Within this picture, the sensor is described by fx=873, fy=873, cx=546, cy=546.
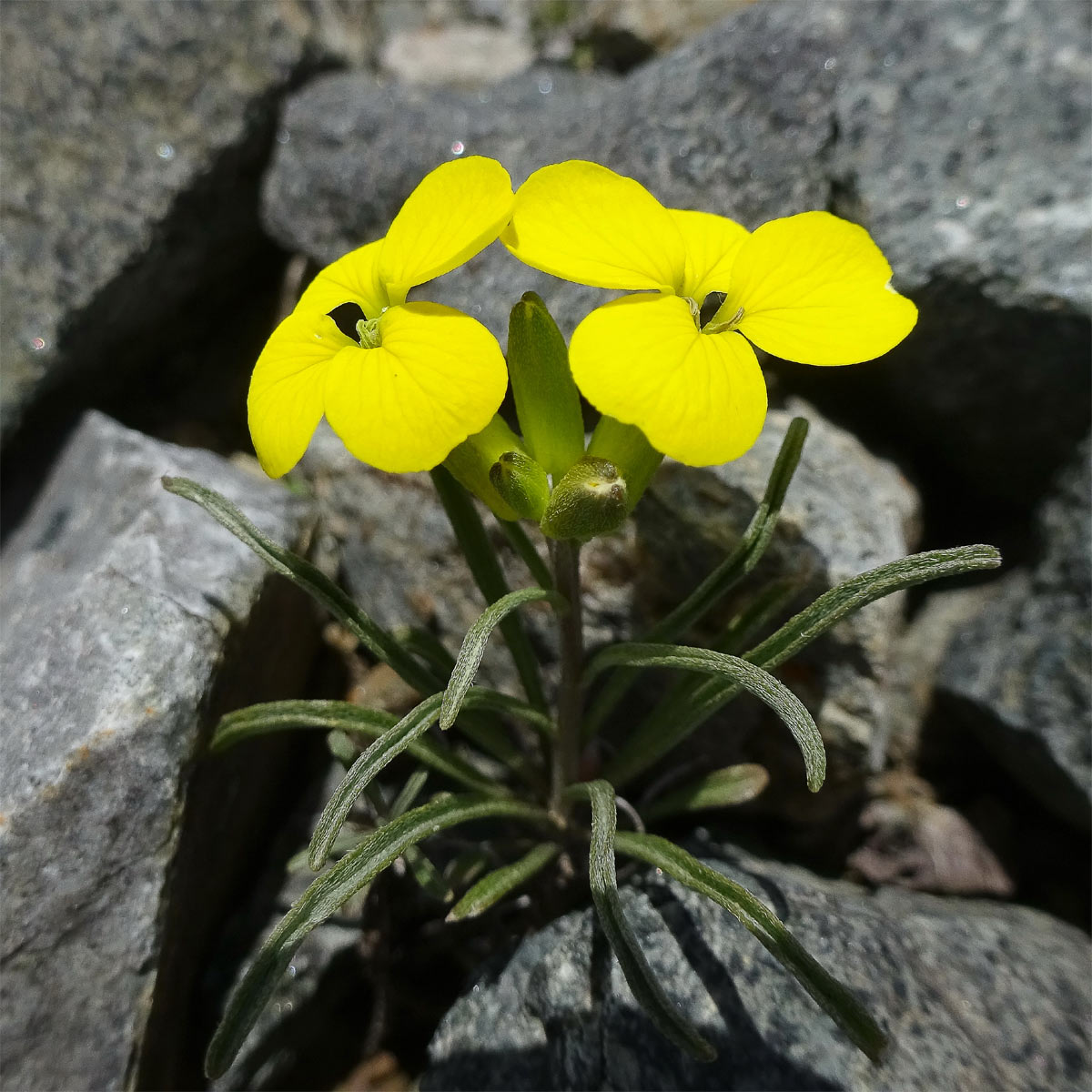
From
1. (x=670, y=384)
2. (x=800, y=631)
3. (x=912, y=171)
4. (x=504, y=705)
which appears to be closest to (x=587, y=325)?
(x=670, y=384)

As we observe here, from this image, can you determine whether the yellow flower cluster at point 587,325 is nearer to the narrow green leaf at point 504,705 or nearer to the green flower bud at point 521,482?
the green flower bud at point 521,482

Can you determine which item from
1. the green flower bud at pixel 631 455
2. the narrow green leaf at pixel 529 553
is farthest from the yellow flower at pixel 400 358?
the narrow green leaf at pixel 529 553

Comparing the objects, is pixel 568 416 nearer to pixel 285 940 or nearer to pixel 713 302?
pixel 713 302

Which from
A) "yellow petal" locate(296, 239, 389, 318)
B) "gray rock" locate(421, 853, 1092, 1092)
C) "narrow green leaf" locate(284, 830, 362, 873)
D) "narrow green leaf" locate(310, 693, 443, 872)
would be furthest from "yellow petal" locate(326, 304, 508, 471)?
"gray rock" locate(421, 853, 1092, 1092)

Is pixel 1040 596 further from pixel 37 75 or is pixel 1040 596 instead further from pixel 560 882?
pixel 37 75

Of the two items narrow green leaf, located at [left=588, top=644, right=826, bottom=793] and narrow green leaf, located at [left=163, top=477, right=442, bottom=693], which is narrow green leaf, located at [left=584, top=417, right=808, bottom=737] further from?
narrow green leaf, located at [left=163, top=477, right=442, bottom=693]
